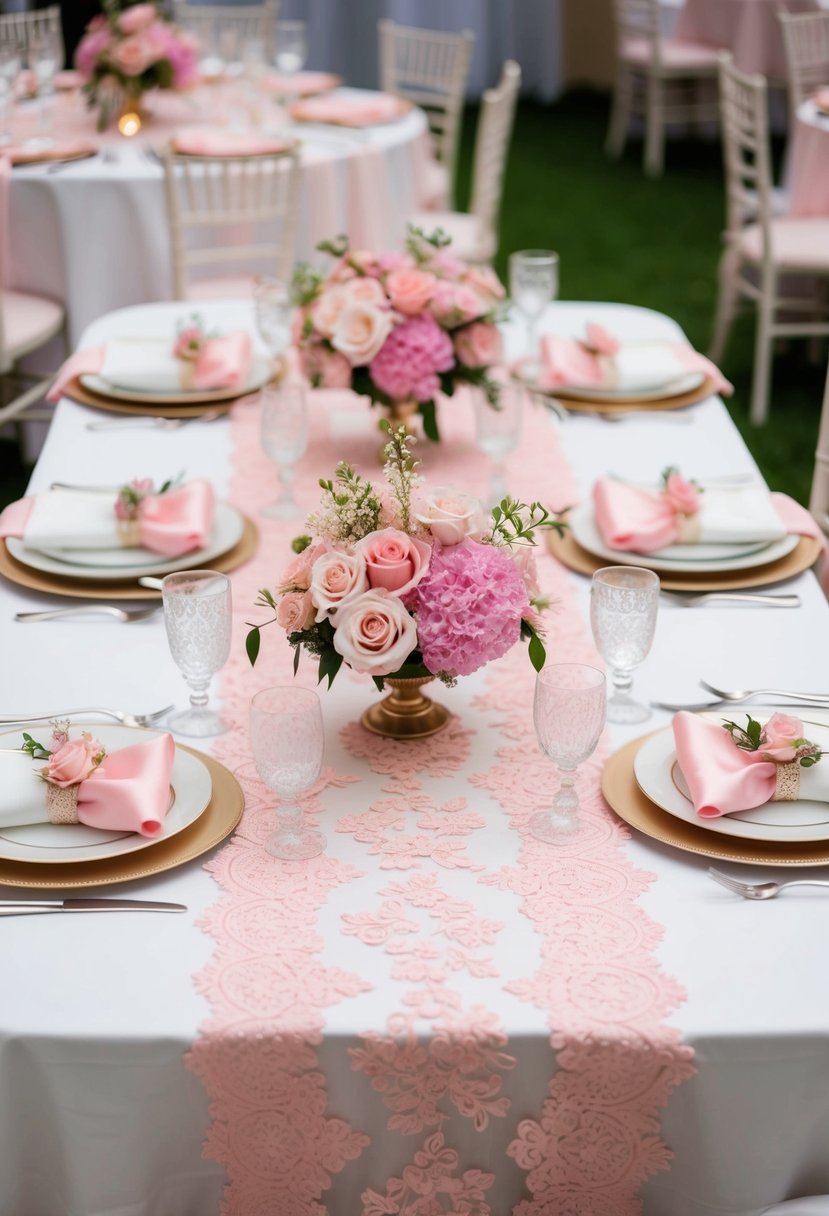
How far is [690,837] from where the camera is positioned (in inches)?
52.2

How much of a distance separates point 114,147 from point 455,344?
253cm

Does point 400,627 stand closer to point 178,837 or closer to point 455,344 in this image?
point 178,837

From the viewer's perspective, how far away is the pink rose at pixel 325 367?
2.18 m

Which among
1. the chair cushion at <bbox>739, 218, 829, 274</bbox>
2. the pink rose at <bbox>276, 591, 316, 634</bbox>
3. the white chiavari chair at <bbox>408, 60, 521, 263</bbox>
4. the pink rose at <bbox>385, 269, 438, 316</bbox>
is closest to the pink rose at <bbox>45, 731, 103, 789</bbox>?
the pink rose at <bbox>276, 591, 316, 634</bbox>

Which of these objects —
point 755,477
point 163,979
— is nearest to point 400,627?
point 163,979

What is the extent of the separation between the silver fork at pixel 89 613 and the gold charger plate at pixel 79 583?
0.03 meters

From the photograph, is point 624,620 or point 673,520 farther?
point 673,520

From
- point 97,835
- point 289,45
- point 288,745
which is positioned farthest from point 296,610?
point 289,45

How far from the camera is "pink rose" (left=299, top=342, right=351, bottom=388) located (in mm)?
2184

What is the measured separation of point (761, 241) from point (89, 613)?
3.51 metres

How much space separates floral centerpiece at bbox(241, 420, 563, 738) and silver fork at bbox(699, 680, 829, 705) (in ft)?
0.83

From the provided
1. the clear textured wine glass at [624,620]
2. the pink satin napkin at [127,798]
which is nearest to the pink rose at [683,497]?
the clear textured wine glass at [624,620]

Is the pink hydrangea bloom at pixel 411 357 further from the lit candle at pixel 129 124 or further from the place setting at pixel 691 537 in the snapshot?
the lit candle at pixel 129 124

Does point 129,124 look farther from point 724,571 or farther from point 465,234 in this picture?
point 724,571
